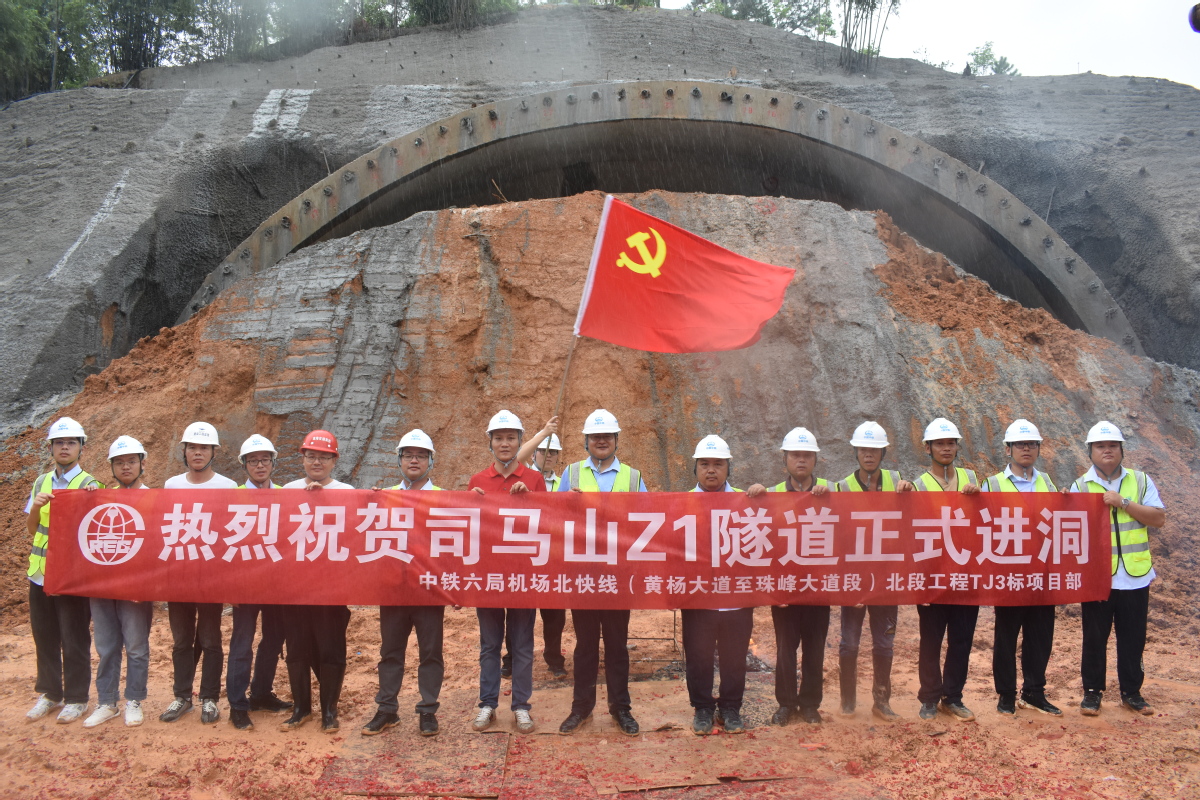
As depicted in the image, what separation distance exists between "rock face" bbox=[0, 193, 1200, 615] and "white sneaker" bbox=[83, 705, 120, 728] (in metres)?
3.09

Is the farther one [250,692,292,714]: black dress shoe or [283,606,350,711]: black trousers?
[250,692,292,714]: black dress shoe

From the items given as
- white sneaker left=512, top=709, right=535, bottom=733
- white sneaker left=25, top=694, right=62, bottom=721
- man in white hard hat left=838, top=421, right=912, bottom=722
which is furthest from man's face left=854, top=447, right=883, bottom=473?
white sneaker left=25, top=694, right=62, bottom=721

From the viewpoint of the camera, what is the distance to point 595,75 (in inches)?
546

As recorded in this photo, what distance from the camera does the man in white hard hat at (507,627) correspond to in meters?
4.55

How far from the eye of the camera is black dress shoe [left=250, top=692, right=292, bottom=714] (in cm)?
477

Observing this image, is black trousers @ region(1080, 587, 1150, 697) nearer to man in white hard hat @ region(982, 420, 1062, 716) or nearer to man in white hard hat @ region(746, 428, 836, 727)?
man in white hard hat @ region(982, 420, 1062, 716)

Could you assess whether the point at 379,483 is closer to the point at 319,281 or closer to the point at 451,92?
the point at 319,281

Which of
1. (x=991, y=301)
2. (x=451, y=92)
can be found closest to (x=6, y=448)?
(x=451, y=92)

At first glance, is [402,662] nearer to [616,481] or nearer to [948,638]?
[616,481]

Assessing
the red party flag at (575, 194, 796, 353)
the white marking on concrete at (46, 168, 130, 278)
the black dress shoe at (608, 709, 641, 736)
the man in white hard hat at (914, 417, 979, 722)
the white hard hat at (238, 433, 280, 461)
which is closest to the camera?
the black dress shoe at (608, 709, 641, 736)

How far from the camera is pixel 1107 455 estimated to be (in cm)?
488

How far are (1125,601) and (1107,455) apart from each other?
0.88m

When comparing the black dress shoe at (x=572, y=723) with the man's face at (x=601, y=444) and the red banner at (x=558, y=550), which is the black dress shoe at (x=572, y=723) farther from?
the man's face at (x=601, y=444)

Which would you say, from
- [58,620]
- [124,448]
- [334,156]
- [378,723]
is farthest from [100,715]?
[334,156]
